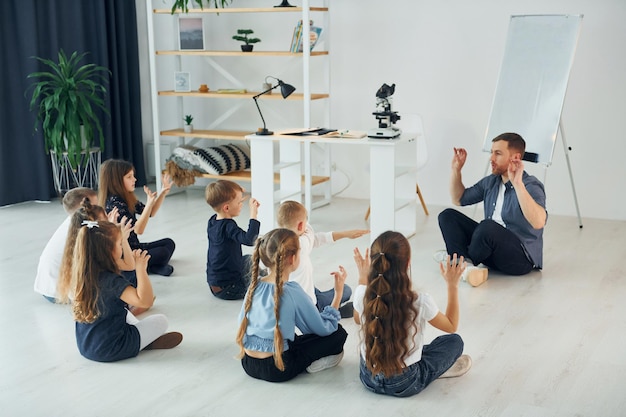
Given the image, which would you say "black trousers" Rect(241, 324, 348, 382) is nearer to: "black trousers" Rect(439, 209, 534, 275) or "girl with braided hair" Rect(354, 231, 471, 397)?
"girl with braided hair" Rect(354, 231, 471, 397)

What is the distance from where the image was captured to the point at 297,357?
312 cm

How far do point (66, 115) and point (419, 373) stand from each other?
416 cm

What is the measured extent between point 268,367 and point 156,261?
1702mm

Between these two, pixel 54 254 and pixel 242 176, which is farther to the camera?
pixel 242 176

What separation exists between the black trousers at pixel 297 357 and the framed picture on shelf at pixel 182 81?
12.9 feet

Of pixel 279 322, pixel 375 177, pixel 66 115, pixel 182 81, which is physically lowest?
pixel 279 322

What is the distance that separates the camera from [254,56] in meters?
6.48

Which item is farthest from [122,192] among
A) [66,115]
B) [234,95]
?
[234,95]

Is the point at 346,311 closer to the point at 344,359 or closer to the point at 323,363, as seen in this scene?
the point at 344,359

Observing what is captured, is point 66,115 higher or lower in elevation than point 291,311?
higher

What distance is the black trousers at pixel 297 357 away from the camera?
310cm

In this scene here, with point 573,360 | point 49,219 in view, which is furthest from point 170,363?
point 49,219

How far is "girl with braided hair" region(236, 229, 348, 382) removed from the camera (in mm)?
2975

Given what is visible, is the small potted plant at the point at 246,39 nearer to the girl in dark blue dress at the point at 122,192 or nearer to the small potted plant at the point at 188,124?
the small potted plant at the point at 188,124
